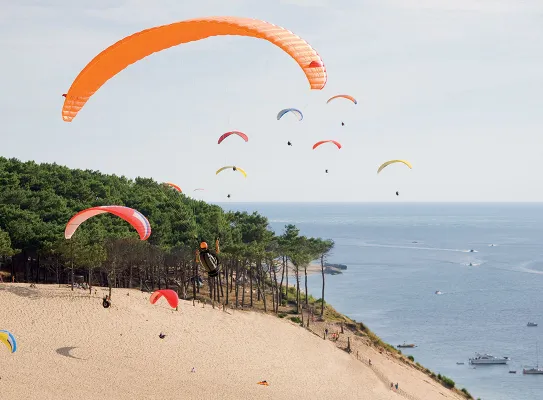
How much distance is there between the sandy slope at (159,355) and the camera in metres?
30.8

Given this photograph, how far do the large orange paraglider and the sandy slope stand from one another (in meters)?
13.5

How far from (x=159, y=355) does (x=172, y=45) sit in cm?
1958

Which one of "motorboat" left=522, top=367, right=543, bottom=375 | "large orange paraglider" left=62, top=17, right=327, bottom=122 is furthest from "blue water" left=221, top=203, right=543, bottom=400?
"large orange paraglider" left=62, top=17, right=327, bottom=122

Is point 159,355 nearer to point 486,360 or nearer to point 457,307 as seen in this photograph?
point 486,360

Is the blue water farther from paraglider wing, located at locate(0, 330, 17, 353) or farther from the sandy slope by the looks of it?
paraglider wing, located at locate(0, 330, 17, 353)

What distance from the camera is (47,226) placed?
5056 centimetres

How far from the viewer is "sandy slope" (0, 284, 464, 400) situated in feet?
101

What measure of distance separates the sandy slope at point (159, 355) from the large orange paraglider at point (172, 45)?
44.3ft

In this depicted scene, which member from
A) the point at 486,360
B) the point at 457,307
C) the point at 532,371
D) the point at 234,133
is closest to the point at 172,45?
the point at 234,133

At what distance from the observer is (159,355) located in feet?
117

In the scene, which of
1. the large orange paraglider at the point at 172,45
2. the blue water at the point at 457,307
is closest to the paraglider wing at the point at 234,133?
the large orange paraglider at the point at 172,45

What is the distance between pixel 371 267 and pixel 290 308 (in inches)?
3663

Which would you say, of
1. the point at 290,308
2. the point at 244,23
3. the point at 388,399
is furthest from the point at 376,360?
the point at 244,23

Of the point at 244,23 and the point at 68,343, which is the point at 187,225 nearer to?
the point at 68,343
